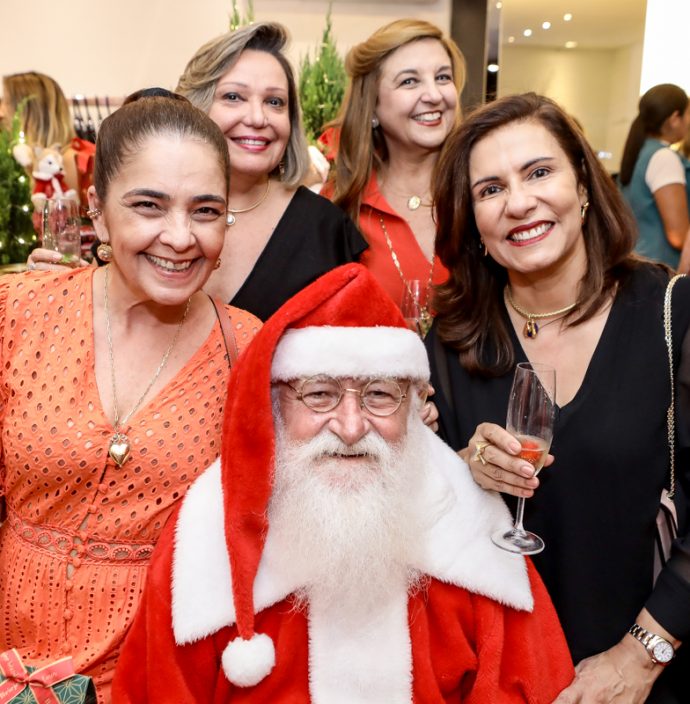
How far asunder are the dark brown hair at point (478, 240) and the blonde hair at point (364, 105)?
0.98 m

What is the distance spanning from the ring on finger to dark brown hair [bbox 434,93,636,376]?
306 mm

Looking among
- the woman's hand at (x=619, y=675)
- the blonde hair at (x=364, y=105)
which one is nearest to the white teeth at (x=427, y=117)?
the blonde hair at (x=364, y=105)

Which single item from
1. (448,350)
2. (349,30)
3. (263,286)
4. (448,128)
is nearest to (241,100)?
(263,286)

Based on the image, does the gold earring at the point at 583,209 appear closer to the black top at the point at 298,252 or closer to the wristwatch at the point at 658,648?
the black top at the point at 298,252

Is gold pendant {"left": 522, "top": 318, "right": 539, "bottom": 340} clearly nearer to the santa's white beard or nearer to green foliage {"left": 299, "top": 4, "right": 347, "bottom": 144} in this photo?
the santa's white beard

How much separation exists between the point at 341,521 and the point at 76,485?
623 mm

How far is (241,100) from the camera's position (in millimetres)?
2629

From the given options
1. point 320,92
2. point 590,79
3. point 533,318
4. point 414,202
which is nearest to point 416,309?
point 533,318

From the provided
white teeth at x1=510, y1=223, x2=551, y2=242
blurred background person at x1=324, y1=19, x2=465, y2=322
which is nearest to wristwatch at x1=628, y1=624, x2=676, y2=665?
white teeth at x1=510, y1=223, x2=551, y2=242

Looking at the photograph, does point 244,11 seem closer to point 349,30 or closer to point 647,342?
point 349,30

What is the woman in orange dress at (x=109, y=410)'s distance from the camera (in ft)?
5.79

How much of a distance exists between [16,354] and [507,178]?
4.27 feet

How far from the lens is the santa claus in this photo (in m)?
1.62

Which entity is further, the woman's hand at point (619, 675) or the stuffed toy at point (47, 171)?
the stuffed toy at point (47, 171)
